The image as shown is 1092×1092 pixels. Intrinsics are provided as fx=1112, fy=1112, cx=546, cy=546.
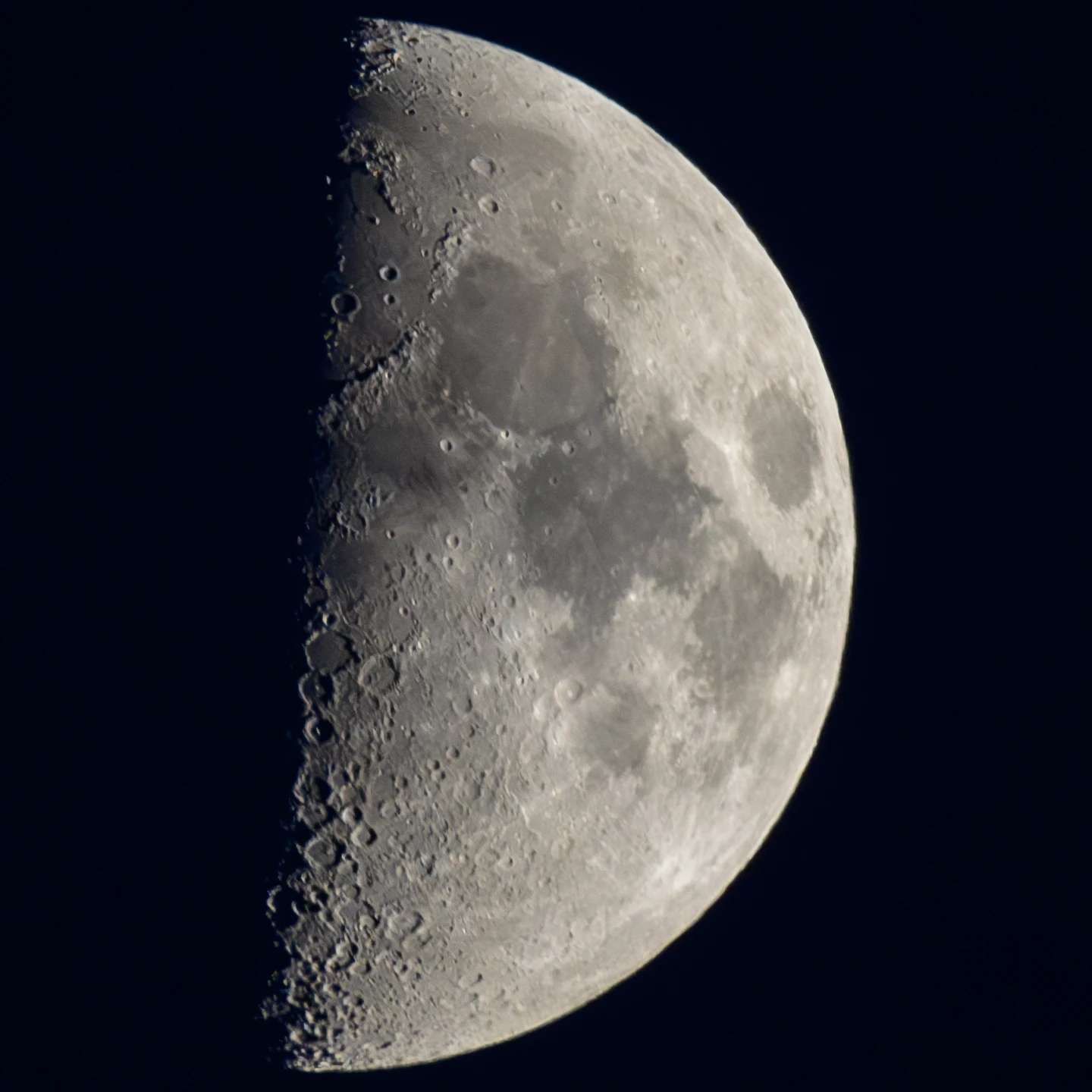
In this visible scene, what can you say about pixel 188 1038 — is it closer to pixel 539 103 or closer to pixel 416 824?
pixel 416 824

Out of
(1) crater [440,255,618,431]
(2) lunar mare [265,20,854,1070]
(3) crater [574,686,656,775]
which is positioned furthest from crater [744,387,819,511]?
(3) crater [574,686,656,775]

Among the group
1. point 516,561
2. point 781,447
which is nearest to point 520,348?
point 516,561

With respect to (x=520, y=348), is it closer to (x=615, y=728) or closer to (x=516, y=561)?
(x=516, y=561)

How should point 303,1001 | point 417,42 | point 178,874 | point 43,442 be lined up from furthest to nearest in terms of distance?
point 417,42, point 303,1001, point 178,874, point 43,442

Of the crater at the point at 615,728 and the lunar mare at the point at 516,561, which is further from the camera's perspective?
the crater at the point at 615,728

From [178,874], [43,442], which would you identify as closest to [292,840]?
[178,874]

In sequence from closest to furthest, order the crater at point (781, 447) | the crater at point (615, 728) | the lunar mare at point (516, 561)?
the lunar mare at point (516, 561), the crater at point (615, 728), the crater at point (781, 447)

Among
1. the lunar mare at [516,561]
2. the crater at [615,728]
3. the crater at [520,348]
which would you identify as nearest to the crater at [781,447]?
the lunar mare at [516,561]

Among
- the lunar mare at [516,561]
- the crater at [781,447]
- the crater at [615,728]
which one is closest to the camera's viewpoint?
the lunar mare at [516,561]

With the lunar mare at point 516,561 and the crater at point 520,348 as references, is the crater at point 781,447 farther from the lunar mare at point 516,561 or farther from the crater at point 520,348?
the crater at point 520,348
